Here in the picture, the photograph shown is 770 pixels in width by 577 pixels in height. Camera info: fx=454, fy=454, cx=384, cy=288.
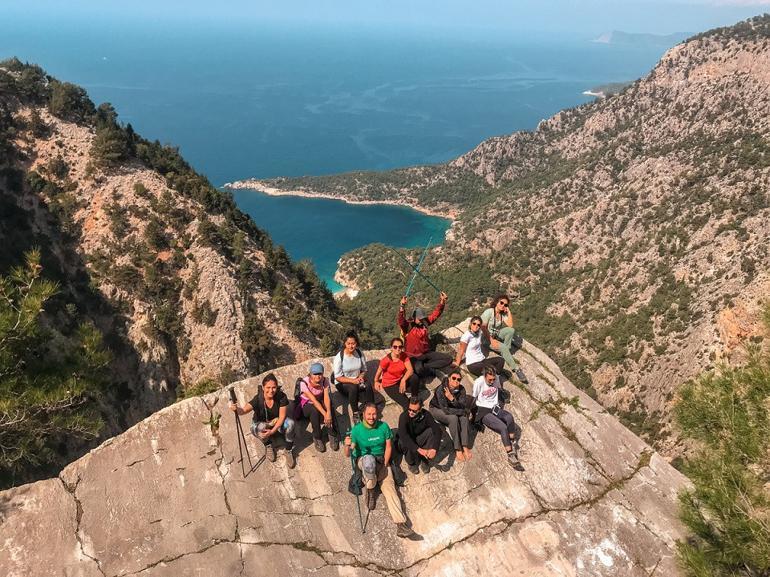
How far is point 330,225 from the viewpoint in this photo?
118m

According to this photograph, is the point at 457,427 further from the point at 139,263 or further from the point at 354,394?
the point at 139,263

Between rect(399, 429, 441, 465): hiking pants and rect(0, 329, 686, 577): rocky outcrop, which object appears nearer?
rect(0, 329, 686, 577): rocky outcrop

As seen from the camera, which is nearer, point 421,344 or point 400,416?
point 400,416

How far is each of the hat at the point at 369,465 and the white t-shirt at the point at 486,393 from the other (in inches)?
94.9

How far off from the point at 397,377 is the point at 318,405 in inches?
64.3

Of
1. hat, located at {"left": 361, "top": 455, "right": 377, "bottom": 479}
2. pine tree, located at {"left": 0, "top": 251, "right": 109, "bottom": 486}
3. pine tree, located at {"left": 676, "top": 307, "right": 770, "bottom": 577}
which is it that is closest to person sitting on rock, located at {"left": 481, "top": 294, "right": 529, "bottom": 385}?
pine tree, located at {"left": 676, "top": 307, "right": 770, "bottom": 577}

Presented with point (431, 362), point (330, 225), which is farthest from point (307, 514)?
point (330, 225)

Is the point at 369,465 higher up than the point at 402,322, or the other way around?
the point at 402,322

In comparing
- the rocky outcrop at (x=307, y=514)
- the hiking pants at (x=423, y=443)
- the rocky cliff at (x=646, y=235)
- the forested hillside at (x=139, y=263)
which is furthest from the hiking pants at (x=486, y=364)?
the forested hillside at (x=139, y=263)

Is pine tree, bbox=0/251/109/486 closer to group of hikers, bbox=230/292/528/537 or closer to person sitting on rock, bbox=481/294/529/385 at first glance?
group of hikers, bbox=230/292/528/537

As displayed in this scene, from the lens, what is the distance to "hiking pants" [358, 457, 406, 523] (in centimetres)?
691

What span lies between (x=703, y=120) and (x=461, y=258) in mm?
35651

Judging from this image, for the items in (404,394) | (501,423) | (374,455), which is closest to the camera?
(374,455)

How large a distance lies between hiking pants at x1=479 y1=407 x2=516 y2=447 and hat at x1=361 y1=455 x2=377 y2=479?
2413 mm
